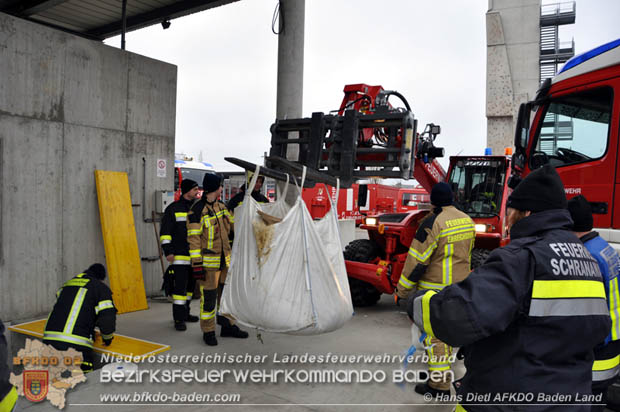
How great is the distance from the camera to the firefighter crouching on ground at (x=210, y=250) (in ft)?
15.2

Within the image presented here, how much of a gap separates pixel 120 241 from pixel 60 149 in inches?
53.8

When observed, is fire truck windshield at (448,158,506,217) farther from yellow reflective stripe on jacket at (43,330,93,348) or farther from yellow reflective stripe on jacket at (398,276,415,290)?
yellow reflective stripe on jacket at (43,330,93,348)

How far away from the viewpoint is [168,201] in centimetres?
673

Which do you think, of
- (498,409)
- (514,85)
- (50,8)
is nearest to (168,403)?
(498,409)

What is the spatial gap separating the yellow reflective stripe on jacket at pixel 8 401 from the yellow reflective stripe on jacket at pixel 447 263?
3.00 m

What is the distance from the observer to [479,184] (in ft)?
23.1

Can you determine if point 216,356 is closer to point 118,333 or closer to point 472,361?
point 118,333

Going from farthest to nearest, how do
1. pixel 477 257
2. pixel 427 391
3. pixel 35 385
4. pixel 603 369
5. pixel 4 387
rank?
1. pixel 477 257
2. pixel 427 391
3. pixel 35 385
4. pixel 603 369
5. pixel 4 387

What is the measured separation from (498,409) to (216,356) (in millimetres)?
3165

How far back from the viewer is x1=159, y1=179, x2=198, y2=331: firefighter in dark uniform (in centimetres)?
516

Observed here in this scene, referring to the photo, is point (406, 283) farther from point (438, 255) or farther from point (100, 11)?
point (100, 11)

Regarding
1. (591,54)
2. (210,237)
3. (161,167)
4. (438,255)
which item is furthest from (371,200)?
(438,255)

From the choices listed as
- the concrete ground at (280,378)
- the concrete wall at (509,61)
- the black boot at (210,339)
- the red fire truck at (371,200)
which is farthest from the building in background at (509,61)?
the black boot at (210,339)

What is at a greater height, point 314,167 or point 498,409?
point 314,167
